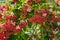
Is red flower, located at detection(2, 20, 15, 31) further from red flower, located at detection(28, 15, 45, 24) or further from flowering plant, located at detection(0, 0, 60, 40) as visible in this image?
red flower, located at detection(28, 15, 45, 24)

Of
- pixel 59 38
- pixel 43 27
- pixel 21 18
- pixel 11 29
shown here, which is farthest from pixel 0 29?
pixel 59 38

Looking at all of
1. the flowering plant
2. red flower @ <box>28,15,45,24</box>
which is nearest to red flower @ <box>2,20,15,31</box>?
the flowering plant

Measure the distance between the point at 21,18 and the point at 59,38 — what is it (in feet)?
1.03

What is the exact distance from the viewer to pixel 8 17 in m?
1.51

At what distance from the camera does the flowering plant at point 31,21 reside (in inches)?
57.2

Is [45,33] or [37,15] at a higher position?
[37,15]

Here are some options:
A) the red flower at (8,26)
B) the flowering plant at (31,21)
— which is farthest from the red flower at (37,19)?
the red flower at (8,26)

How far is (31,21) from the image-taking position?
147cm

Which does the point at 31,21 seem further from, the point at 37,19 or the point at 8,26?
the point at 8,26

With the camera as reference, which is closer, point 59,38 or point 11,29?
point 11,29

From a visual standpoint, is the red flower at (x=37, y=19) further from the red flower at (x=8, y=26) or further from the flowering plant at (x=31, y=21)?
the red flower at (x=8, y=26)

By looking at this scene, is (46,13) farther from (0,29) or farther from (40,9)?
(0,29)

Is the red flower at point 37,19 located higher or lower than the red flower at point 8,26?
higher

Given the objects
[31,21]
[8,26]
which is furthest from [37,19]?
[8,26]
